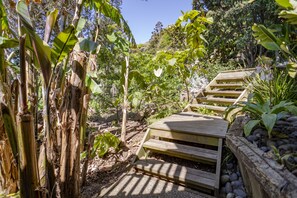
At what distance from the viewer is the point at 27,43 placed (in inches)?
43.3

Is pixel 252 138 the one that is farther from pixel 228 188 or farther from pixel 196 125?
pixel 196 125

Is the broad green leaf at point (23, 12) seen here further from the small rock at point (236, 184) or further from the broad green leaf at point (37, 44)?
the small rock at point (236, 184)

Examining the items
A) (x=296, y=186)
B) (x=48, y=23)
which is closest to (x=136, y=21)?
(x=48, y=23)

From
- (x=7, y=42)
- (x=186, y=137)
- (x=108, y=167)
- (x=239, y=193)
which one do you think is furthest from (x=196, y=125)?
(x=7, y=42)

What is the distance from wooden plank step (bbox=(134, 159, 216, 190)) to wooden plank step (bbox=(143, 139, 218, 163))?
0.14 m

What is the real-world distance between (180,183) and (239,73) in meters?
2.99

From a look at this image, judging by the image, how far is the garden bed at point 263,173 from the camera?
1027mm

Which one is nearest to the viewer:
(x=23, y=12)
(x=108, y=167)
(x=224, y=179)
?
(x=23, y=12)

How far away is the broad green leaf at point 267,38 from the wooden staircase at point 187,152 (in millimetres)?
1160

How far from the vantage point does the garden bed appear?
1.03 metres

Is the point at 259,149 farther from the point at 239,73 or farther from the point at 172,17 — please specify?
the point at 172,17

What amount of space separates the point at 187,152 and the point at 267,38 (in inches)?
69.0

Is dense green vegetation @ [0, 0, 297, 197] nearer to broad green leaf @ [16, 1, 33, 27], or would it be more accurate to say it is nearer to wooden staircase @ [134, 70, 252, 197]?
broad green leaf @ [16, 1, 33, 27]

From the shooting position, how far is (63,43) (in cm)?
113
